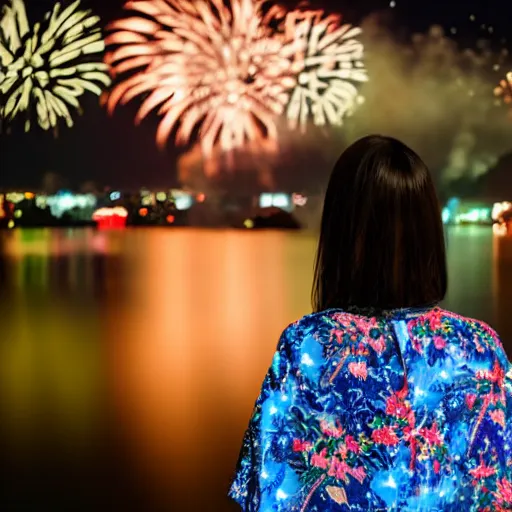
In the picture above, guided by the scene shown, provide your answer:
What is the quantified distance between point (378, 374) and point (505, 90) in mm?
7045

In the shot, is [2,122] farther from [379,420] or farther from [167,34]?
[379,420]

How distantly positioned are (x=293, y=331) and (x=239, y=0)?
6.54m

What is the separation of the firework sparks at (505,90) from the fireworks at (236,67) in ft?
4.47

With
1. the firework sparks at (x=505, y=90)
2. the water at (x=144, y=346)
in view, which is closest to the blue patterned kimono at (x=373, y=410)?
the water at (x=144, y=346)

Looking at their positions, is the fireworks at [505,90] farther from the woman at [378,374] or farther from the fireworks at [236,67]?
the woman at [378,374]

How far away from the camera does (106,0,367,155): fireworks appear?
682 cm

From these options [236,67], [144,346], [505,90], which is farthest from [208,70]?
[144,346]

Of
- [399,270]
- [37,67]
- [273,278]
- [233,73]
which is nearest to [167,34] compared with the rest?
[233,73]

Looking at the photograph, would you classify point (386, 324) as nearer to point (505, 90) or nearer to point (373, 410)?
point (373, 410)

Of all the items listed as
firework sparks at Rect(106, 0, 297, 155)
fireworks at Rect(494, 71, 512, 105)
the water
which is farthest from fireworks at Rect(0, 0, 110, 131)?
fireworks at Rect(494, 71, 512, 105)

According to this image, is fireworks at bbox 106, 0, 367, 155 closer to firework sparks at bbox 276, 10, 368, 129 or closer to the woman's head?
firework sparks at bbox 276, 10, 368, 129

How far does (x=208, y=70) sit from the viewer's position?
23.2 ft

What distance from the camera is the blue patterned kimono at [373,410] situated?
0.77 meters

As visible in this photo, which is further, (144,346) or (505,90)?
(505,90)
